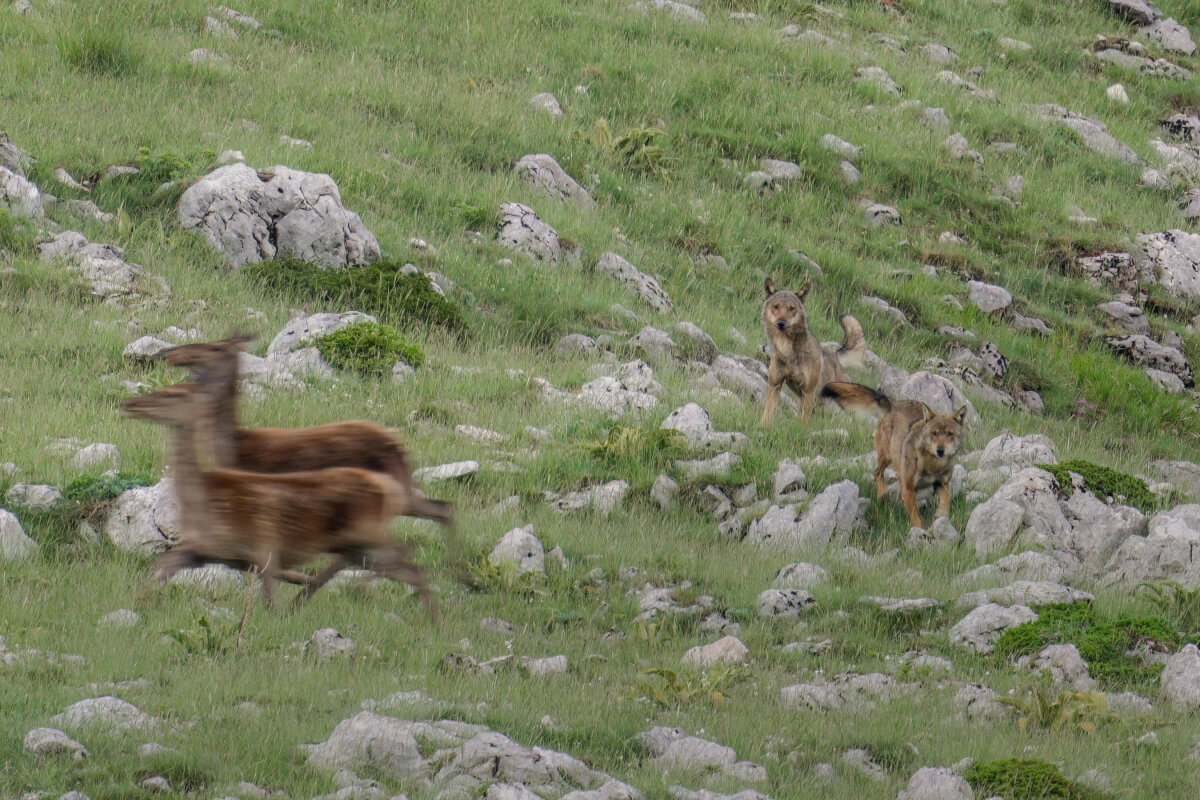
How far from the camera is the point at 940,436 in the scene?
1224 cm

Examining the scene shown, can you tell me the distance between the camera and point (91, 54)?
1867cm

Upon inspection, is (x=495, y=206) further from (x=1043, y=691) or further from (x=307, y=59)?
(x=1043, y=691)

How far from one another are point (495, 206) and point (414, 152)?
1.83 meters

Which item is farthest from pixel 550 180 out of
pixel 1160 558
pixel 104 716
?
pixel 104 716

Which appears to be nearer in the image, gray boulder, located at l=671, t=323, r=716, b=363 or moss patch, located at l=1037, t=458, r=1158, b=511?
moss patch, located at l=1037, t=458, r=1158, b=511

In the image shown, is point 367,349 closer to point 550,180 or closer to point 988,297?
point 550,180

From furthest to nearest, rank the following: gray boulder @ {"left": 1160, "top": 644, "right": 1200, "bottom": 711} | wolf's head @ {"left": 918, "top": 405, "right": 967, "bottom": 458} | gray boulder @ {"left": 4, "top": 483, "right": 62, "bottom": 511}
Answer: wolf's head @ {"left": 918, "top": 405, "right": 967, "bottom": 458} < gray boulder @ {"left": 4, "top": 483, "right": 62, "bottom": 511} < gray boulder @ {"left": 1160, "top": 644, "right": 1200, "bottom": 711}

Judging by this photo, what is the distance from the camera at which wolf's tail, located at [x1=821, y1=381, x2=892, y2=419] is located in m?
14.7

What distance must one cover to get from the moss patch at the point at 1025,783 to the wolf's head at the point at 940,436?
18.6 ft

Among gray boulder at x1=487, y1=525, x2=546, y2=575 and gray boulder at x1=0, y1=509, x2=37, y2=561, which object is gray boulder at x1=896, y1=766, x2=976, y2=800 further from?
gray boulder at x1=0, y1=509, x2=37, y2=561

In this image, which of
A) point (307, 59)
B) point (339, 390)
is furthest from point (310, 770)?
point (307, 59)

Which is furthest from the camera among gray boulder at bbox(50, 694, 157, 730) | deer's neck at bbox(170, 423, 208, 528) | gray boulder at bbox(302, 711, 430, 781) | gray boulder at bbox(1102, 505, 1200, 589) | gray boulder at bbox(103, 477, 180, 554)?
gray boulder at bbox(1102, 505, 1200, 589)

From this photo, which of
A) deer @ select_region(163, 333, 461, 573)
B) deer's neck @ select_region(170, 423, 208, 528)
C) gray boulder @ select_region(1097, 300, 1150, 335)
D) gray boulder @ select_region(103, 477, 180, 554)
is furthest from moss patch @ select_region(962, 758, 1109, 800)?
gray boulder @ select_region(1097, 300, 1150, 335)

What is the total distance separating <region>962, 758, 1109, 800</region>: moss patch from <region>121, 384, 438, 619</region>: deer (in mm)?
3245
